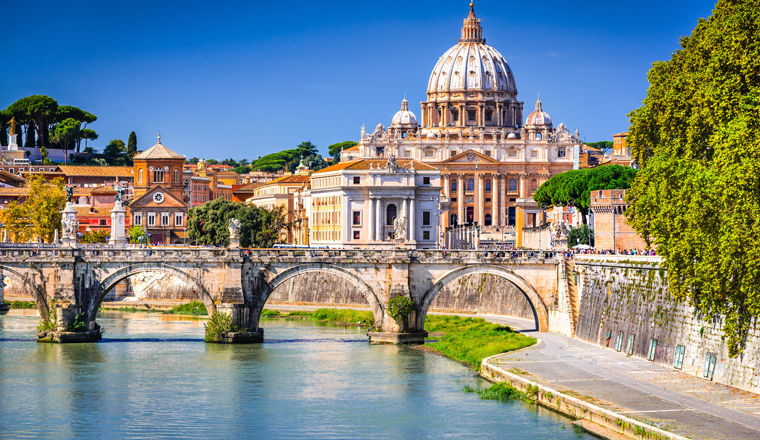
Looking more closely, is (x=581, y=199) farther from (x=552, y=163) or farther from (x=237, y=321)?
(x=552, y=163)

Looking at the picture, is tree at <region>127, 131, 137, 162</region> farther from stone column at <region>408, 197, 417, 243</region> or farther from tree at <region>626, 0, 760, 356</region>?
tree at <region>626, 0, 760, 356</region>

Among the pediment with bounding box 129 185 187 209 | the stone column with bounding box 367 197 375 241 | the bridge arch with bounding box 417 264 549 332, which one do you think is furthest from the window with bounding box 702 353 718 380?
the pediment with bounding box 129 185 187 209

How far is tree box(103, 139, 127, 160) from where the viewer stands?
169250 mm

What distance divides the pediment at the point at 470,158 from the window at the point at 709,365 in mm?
106770

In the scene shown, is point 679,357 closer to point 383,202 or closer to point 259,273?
point 259,273

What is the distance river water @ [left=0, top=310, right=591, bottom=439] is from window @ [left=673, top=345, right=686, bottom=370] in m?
5.03

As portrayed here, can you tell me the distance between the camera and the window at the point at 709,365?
109 ft

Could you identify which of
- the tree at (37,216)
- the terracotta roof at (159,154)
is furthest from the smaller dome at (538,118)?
the tree at (37,216)

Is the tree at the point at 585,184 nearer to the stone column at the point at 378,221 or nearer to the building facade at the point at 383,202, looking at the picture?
the building facade at the point at 383,202

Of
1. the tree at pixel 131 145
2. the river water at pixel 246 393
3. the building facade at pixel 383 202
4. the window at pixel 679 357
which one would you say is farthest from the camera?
the tree at pixel 131 145

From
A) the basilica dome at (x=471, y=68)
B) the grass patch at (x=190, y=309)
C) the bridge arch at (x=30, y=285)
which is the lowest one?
the grass patch at (x=190, y=309)

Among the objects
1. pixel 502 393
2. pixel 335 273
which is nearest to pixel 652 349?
pixel 502 393

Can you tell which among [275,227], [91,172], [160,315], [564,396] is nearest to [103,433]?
[564,396]

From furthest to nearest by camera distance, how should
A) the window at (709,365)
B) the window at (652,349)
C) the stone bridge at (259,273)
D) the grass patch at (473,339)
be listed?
the stone bridge at (259,273)
the grass patch at (473,339)
the window at (652,349)
the window at (709,365)
